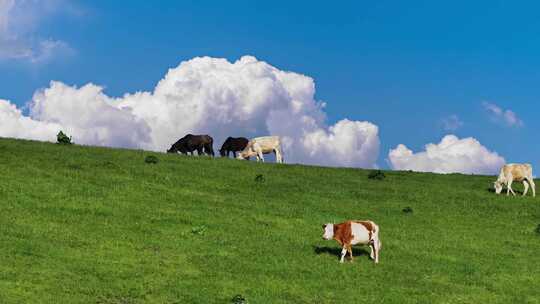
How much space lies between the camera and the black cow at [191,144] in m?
55.9

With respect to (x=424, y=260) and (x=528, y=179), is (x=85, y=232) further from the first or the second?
(x=528, y=179)

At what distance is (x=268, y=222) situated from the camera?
30.1 m

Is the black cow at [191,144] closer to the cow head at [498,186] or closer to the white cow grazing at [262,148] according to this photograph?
the white cow grazing at [262,148]

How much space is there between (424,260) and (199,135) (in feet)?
107

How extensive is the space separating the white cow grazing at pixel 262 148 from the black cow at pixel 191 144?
15.8 ft

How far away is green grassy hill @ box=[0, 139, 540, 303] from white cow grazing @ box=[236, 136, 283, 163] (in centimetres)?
903

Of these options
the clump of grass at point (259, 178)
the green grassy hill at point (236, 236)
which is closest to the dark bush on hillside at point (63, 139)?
the green grassy hill at point (236, 236)

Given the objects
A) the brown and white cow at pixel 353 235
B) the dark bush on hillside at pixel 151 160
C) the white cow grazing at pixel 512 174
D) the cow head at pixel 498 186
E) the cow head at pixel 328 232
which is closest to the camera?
the brown and white cow at pixel 353 235

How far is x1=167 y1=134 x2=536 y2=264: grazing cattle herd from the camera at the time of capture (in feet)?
81.9

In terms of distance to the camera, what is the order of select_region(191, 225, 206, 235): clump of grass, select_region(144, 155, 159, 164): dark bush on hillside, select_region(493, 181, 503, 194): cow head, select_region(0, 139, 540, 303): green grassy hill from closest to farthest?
select_region(0, 139, 540, 303): green grassy hill, select_region(191, 225, 206, 235): clump of grass, select_region(493, 181, 503, 194): cow head, select_region(144, 155, 159, 164): dark bush on hillside

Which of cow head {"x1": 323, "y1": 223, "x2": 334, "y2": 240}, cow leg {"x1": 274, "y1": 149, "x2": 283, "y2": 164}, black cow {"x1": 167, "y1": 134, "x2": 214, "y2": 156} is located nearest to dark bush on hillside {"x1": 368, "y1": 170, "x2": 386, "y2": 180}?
cow leg {"x1": 274, "y1": 149, "x2": 283, "y2": 164}

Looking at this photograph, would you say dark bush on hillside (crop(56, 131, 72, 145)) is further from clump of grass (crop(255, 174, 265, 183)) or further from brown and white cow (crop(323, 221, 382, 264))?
brown and white cow (crop(323, 221, 382, 264))

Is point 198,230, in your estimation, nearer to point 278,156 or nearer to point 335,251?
point 335,251

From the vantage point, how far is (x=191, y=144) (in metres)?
55.9
